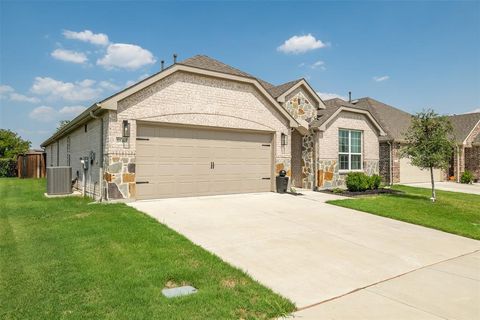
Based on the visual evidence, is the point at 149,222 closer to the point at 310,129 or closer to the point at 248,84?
the point at 248,84

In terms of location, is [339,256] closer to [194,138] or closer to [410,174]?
[194,138]

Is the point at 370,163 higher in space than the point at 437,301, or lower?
higher

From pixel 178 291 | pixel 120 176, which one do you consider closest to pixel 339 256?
pixel 178 291

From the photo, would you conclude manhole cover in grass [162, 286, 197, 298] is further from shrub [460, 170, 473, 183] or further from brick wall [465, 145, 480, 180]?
brick wall [465, 145, 480, 180]

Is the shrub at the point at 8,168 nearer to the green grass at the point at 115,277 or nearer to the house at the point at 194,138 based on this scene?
the house at the point at 194,138

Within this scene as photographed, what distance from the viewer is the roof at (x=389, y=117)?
67.3ft

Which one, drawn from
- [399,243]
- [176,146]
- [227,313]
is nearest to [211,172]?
[176,146]

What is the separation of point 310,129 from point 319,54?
3.95 m

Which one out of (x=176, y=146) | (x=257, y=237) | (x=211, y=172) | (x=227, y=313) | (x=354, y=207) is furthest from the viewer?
(x=211, y=172)

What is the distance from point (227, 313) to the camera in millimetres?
3244

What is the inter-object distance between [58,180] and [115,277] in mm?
9988

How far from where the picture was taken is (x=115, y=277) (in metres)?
4.11

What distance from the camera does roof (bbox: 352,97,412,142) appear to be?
2050 centimetres

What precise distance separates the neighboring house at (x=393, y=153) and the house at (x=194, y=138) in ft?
18.8
